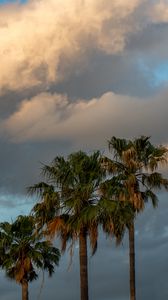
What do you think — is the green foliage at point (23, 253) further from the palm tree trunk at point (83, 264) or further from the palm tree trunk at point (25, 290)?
the palm tree trunk at point (83, 264)

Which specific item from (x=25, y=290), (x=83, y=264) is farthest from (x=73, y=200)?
(x=25, y=290)

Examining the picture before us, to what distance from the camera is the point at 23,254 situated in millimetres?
61250

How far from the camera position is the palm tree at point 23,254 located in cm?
6059

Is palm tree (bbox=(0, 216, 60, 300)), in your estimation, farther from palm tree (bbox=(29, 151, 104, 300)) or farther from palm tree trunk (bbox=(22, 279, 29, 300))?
palm tree (bbox=(29, 151, 104, 300))

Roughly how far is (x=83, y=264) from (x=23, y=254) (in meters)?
20.2

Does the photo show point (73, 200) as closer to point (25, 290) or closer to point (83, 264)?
point (83, 264)

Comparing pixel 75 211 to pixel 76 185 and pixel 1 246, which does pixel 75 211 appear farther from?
pixel 1 246

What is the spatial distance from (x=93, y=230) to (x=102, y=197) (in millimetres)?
2292

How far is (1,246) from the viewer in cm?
6153

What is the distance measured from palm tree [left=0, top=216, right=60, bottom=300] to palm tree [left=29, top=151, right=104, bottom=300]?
1514cm

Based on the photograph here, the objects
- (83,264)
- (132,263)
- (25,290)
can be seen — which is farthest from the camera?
(25,290)

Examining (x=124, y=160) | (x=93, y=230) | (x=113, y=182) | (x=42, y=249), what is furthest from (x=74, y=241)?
(x=42, y=249)

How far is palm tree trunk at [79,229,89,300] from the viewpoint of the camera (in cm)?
4106

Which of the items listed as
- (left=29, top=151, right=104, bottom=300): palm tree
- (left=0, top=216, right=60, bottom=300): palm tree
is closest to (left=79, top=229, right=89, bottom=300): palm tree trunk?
(left=29, top=151, right=104, bottom=300): palm tree
